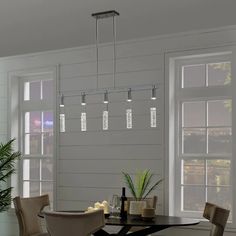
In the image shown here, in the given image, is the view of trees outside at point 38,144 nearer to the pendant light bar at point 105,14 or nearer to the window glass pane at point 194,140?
the window glass pane at point 194,140

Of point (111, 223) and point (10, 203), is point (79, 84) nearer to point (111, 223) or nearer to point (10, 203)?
point (10, 203)

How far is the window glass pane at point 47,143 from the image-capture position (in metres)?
6.96

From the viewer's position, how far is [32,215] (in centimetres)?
542

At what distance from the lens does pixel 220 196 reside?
18.5ft

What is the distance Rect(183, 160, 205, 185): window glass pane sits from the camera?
5801mm

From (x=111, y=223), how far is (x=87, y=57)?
281cm

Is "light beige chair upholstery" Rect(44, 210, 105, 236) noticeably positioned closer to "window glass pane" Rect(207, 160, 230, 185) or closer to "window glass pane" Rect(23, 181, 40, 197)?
"window glass pane" Rect(207, 160, 230, 185)

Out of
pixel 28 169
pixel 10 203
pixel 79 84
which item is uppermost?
pixel 79 84

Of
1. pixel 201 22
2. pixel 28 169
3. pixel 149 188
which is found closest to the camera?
pixel 201 22

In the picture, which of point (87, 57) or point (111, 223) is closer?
point (111, 223)

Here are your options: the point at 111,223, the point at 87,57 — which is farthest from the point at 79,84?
the point at 111,223

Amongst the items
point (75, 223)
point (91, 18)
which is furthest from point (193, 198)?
point (91, 18)

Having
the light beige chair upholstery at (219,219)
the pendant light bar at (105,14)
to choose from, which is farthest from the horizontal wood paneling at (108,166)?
the pendant light bar at (105,14)

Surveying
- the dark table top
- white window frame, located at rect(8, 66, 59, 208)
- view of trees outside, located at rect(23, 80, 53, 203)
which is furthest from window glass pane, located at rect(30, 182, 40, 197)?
the dark table top
